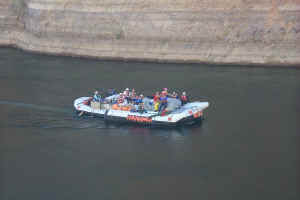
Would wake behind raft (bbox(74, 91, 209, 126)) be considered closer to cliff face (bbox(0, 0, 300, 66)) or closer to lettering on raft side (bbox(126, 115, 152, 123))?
lettering on raft side (bbox(126, 115, 152, 123))

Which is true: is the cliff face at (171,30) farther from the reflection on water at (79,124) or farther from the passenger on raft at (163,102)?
the reflection on water at (79,124)

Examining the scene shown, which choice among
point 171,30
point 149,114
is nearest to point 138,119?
point 149,114

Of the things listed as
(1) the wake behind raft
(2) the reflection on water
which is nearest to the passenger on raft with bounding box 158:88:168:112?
(1) the wake behind raft

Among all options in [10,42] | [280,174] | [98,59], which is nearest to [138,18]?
[98,59]

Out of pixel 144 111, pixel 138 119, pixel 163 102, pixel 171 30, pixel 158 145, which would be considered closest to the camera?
pixel 158 145

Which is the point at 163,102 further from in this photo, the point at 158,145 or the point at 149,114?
the point at 158,145

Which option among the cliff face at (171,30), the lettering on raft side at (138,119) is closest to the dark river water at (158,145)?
the lettering on raft side at (138,119)

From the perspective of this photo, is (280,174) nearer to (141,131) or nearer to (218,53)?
(141,131)
